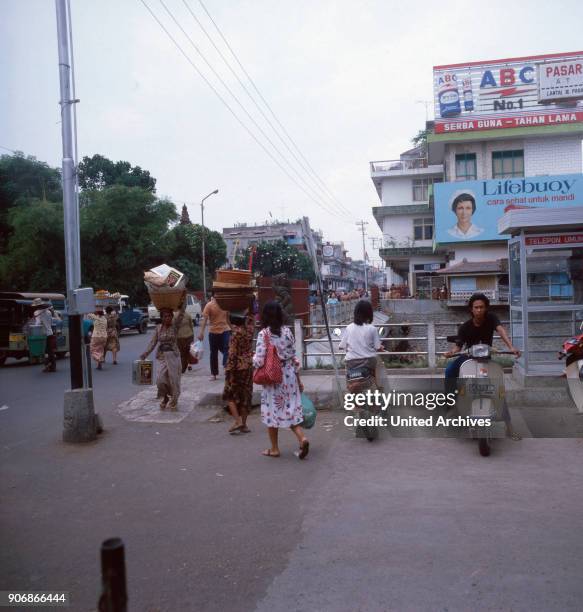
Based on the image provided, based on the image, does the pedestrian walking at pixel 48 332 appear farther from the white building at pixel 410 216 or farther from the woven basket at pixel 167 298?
the white building at pixel 410 216

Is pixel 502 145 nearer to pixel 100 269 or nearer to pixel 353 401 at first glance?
pixel 100 269

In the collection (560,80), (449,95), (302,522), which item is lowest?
(302,522)

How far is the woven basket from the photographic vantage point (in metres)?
8.71

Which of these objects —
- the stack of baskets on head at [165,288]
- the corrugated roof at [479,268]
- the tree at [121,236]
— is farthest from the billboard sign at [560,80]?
the stack of baskets on head at [165,288]

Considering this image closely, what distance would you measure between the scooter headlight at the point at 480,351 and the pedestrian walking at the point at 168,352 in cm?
423

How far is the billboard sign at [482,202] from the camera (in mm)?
38750

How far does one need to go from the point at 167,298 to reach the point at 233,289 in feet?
3.54

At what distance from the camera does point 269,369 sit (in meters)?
6.32

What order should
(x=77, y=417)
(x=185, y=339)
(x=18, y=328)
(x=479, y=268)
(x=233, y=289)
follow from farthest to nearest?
(x=479, y=268) < (x=18, y=328) < (x=185, y=339) < (x=233, y=289) < (x=77, y=417)

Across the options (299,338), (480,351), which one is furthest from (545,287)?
(299,338)

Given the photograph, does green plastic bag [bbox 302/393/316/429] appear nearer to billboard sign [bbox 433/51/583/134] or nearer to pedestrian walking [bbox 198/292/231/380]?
pedestrian walking [bbox 198/292/231/380]

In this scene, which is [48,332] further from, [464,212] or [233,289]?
[464,212]

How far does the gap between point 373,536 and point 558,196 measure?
38.7 m

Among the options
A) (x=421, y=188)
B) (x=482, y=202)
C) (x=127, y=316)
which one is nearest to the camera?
(x=127, y=316)
